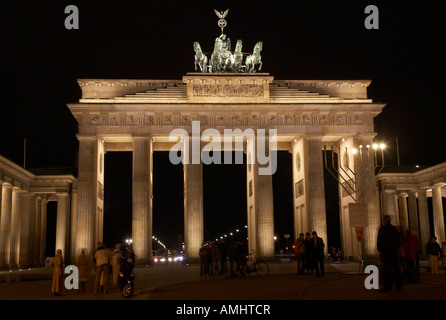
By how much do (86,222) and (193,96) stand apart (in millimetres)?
14146

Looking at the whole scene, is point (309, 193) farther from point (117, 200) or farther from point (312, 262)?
point (117, 200)

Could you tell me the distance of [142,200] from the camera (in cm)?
4753

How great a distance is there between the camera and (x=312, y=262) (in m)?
25.6

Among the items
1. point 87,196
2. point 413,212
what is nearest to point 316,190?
point 413,212

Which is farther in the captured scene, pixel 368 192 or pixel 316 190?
pixel 368 192

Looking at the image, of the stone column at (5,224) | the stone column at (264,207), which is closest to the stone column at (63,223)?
the stone column at (5,224)

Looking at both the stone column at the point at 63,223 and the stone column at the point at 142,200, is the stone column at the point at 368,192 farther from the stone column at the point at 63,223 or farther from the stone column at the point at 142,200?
the stone column at the point at 63,223

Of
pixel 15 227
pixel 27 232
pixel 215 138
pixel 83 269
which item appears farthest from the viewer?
pixel 215 138

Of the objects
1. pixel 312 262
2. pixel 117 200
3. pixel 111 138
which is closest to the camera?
pixel 312 262

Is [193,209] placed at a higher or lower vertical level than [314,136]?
lower

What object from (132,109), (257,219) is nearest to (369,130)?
(257,219)

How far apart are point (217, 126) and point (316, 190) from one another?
1015cm

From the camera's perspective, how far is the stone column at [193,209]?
155 ft

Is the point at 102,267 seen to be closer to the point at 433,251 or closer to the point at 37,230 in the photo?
the point at 433,251
